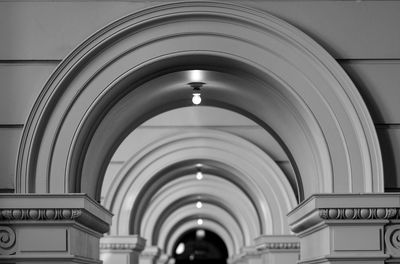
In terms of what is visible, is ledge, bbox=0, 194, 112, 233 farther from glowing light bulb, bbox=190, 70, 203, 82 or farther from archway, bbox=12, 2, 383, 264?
glowing light bulb, bbox=190, 70, 203, 82

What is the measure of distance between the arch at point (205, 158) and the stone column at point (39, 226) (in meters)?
6.77

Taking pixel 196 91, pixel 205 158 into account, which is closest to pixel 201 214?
pixel 205 158

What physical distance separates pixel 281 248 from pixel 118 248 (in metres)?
2.83

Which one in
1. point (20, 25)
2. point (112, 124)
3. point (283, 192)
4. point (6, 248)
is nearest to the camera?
point (6, 248)

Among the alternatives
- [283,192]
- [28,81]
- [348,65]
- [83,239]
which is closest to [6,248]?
[83,239]

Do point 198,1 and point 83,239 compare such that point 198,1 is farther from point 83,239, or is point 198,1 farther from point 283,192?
point 283,192

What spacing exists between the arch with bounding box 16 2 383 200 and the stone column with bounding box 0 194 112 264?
0.19 m

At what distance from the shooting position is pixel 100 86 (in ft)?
31.1

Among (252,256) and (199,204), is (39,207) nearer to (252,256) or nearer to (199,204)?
(252,256)

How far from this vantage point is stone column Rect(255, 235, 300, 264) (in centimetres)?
1645

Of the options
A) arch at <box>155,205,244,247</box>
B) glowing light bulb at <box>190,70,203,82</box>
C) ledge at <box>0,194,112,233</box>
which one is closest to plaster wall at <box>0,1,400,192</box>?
ledge at <box>0,194,112,233</box>

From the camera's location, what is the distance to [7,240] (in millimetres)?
9047

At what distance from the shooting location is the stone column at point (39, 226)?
29.5 ft

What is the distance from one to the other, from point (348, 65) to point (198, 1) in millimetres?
1627
